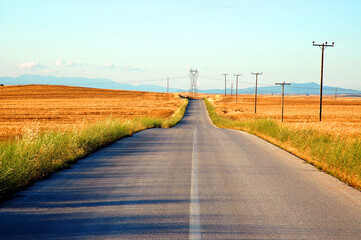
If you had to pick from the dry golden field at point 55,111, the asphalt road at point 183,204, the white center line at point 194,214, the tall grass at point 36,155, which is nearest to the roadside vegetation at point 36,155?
the tall grass at point 36,155

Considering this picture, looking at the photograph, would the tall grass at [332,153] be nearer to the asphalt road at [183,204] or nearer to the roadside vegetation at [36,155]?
the asphalt road at [183,204]

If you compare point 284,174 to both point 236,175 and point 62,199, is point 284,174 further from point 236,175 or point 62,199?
point 62,199

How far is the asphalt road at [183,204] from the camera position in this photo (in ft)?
16.0

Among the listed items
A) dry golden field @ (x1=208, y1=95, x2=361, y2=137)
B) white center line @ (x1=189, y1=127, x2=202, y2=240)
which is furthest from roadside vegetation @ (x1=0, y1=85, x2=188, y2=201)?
dry golden field @ (x1=208, y1=95, x2=361, y2=137)

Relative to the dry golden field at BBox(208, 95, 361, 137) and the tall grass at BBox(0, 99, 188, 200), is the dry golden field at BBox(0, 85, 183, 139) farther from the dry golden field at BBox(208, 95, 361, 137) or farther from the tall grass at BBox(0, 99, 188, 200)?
the dry golden field at BBox(208, 95, 361, 137)

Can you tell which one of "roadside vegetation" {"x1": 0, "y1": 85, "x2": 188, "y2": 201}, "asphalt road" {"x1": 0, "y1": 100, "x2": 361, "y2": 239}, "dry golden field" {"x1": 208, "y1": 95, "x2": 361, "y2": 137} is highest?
"roadside vegetation" {"x1": 0, "y1": 85, "x2": 188, "y2": 201}

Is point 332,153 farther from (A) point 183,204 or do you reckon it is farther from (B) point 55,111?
→ (B) point 55,111

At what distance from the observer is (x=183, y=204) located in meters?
6.11

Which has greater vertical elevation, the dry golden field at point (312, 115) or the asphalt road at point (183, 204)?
the asphalt road at point (183, 204)

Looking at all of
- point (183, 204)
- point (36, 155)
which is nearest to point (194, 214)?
point (183, 204)

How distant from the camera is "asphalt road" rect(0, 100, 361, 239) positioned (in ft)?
16.0

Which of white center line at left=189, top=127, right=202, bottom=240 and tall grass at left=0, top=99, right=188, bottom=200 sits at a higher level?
tall grass at left=0, top=99, right=188, bottom=200

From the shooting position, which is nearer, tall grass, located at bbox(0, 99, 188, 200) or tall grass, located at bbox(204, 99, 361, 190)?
tall grass, located at bbox(0, 99, 188, 200)

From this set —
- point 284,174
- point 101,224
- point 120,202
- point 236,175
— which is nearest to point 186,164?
point 236,175
